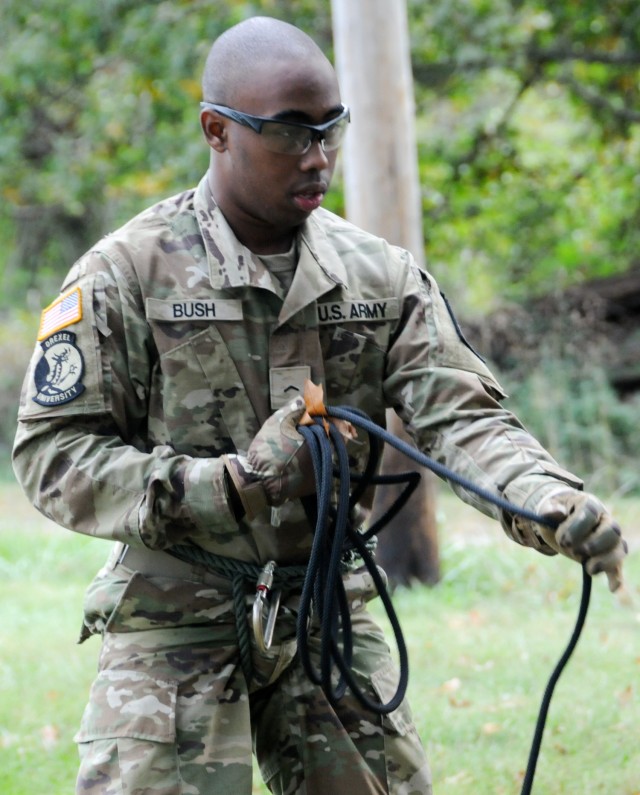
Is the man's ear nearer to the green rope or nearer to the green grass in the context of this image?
the green rope

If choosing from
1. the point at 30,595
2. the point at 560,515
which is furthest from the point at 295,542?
the point at 30,595

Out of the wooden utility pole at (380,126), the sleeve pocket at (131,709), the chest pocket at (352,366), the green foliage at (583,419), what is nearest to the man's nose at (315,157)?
the chest pocket at (352,366)

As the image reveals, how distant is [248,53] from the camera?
2.84 metres

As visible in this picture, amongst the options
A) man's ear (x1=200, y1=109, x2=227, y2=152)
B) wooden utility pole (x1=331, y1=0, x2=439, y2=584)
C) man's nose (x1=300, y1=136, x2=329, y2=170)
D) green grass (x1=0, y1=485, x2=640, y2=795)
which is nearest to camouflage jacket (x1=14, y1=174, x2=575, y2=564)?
man's ear (x1=200, y1=109, x2=227, y2=152)

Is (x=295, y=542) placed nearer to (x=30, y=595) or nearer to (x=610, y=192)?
(x=30, y=595)

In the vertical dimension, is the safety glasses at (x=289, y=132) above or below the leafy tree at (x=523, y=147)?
above

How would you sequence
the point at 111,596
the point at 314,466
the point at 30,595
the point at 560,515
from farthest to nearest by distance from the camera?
the point at 30,595 → the point at 111,596 → the point at 314,466 → the point at 560,515

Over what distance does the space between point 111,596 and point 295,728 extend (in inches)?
20.6

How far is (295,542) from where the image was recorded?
2.83 meters

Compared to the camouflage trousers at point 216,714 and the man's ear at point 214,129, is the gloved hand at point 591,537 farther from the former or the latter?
the man's ear at point 214,129

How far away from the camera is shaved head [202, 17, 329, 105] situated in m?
2.80

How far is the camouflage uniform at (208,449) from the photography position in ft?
8.53

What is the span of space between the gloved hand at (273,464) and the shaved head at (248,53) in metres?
0.81

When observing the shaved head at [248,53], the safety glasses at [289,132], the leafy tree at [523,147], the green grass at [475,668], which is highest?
the shaved head at [248,53]
